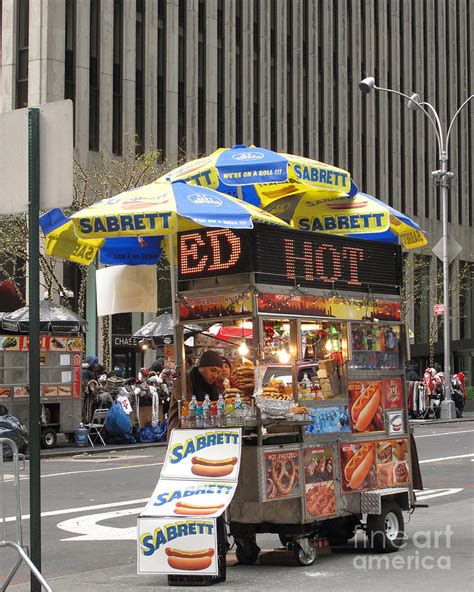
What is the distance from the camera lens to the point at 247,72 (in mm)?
52312

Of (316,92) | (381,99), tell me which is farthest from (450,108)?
(316,92)

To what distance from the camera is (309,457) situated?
9352 millimetres

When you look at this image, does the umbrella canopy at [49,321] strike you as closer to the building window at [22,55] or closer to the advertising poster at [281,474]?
the advertising poster at [281,474]

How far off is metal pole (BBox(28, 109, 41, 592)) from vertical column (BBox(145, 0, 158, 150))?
40.5m

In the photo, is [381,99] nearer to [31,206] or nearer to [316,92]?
[316,92]

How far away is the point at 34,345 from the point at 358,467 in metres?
4.08

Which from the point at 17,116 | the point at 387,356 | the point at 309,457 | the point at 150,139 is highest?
the point at 150,139

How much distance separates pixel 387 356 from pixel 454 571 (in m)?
2.38

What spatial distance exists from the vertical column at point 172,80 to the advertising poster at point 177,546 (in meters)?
40.0

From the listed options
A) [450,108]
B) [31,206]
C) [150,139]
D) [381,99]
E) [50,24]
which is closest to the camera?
[31,206]

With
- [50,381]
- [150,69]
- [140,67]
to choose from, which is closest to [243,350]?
[50,381]

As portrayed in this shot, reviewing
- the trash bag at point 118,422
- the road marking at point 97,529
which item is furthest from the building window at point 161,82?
the road marking at point 97,529

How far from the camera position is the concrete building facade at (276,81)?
44.4 m

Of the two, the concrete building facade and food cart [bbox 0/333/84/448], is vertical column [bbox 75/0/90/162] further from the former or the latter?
food cart [bbox 0/333/84/448]
